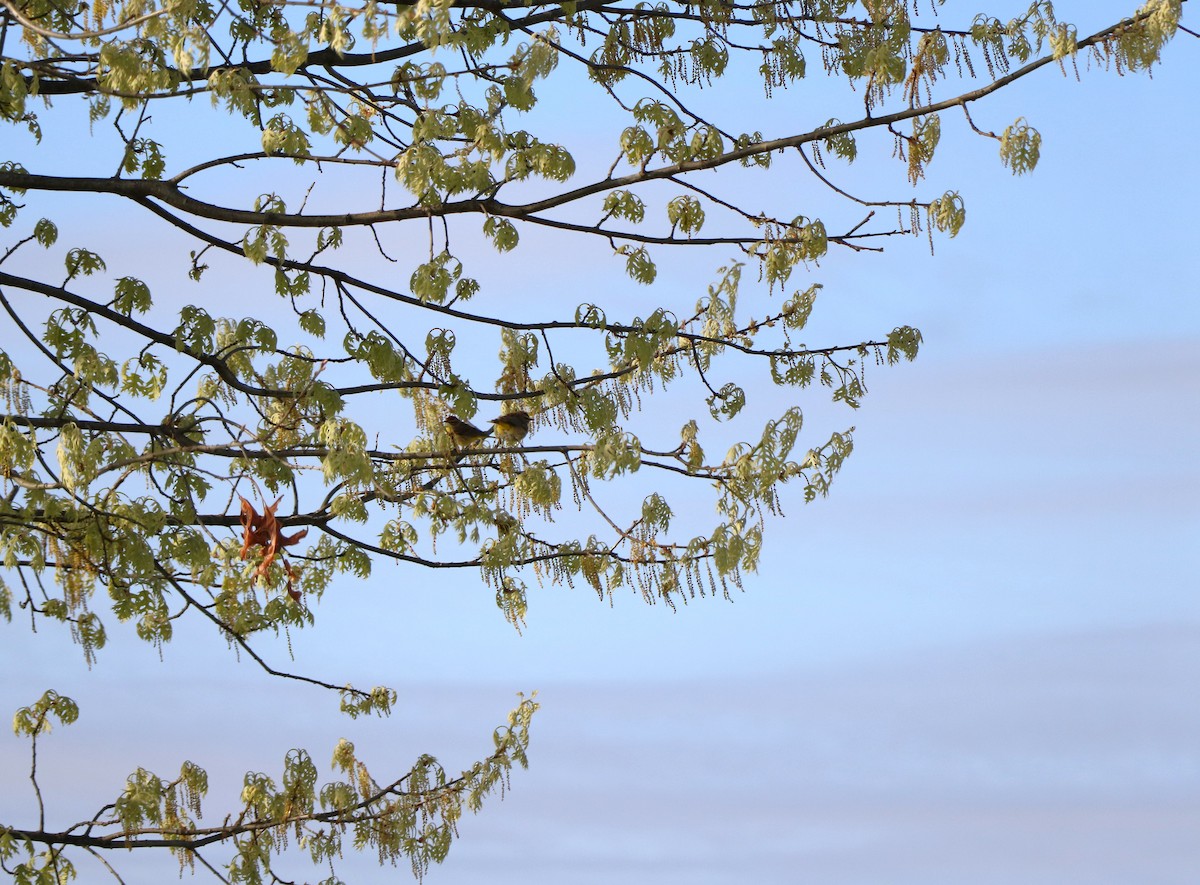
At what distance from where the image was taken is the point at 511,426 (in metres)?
9.31

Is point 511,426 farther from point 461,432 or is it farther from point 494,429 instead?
point 461,432

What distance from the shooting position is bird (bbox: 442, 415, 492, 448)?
9.01 meters

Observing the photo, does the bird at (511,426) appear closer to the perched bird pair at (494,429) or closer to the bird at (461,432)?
the perched bird pair at (494,429)

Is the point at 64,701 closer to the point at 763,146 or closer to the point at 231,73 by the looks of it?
the point at 231,73

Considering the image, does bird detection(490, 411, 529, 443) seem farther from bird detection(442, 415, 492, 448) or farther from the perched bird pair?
bird detection(442, 415, 492, 448)

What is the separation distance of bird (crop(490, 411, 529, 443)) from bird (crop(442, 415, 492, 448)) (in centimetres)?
17

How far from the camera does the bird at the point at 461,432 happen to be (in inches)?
355

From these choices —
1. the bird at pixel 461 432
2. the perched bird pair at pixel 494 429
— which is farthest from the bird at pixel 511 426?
the bird at pixel 461 432

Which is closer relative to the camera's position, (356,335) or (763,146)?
(763,146)

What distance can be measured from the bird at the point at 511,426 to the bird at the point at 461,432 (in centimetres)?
17


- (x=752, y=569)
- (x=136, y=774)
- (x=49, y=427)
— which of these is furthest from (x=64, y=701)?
(x=752, y=569)

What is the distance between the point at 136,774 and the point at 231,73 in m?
4.37

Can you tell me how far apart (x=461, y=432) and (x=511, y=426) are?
387mm

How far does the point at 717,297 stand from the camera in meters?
8.65
